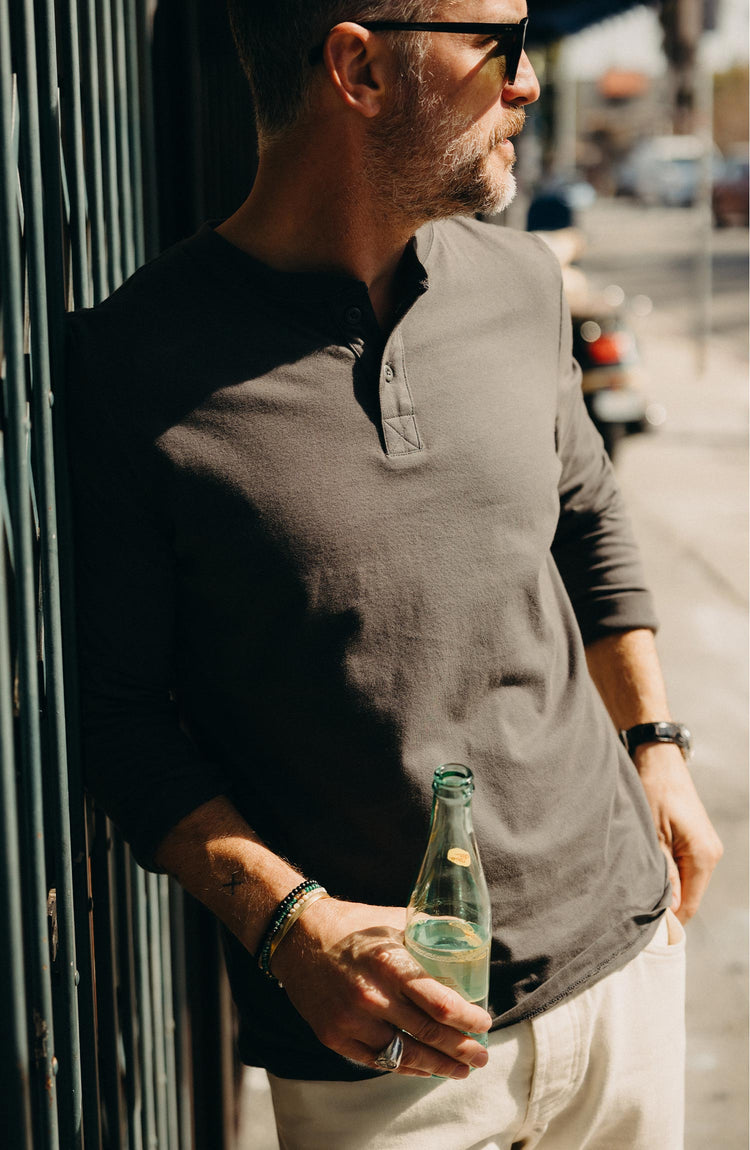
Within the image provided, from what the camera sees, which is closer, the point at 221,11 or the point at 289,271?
the point at 289,271

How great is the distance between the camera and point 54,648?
1445 millimetres

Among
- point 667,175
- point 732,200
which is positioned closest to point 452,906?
point 732,200

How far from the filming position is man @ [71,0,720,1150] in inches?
60.2

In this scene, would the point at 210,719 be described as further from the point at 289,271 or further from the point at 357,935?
the point at 289,271

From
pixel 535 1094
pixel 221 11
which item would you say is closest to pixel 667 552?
pixel 221 11

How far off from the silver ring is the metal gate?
1.29ft

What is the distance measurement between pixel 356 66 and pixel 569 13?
30.3ft

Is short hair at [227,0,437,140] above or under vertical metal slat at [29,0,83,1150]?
above

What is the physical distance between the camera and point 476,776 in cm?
166

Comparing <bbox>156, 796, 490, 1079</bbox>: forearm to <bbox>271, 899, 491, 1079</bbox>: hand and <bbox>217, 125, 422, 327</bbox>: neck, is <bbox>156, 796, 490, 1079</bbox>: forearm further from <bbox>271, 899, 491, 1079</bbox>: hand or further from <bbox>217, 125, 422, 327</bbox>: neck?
<bbox>217, 125, 422, 327</bbox>: neck

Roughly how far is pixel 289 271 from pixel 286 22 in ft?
1.18

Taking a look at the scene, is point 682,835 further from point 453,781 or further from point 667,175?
point 667,175

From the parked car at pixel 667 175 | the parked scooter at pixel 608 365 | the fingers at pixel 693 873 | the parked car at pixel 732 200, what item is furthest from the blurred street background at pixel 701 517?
the parked car at pixel 667 175

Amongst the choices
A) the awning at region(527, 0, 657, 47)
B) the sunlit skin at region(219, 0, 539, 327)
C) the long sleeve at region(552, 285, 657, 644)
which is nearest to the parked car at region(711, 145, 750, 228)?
the awning at region(527, 0, 657, 47)
